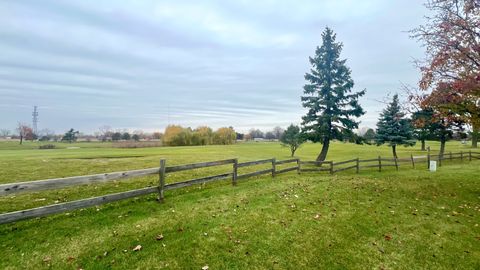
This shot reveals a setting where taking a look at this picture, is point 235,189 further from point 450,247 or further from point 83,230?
point 450,247

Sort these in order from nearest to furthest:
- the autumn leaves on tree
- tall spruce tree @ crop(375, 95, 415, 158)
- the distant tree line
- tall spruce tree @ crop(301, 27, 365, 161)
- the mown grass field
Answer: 1. the mown grass field
2. the autumn leaves on tree
3. tall spruce tree @ crop(301, 27, 365, 161)
4. tall spruce tree @ crop(375, 95, 415, 158)
5. the distant tree line

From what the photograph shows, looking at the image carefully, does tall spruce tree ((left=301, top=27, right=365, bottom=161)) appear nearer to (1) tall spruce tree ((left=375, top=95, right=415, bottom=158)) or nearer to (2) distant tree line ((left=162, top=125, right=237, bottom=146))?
(1) tall spruce tree ((left=375, top=95, right=415, bottom=158))

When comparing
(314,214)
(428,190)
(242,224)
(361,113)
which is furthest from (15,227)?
(361,113)

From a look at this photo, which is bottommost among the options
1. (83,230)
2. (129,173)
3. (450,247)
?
(450,247)

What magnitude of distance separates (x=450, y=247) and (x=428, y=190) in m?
6.12

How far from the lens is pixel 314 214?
21.9ft

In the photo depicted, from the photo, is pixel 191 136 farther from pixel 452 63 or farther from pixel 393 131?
pixel 452 63

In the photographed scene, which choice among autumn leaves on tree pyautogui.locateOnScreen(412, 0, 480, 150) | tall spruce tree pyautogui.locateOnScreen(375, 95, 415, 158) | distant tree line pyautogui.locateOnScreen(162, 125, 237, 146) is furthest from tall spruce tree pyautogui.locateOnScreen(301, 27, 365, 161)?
distant tree line pyautogui.locateOnScreen(162, 125, 237, 146)

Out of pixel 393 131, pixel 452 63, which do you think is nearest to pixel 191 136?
pixel 393 131

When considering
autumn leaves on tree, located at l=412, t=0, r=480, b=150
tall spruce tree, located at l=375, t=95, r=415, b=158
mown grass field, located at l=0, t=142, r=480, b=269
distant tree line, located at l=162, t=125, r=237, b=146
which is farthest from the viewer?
distant tree line, located at l=162, t=125, r=237, b=146

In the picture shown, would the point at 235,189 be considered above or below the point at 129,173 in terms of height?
below

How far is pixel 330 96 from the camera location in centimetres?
1925

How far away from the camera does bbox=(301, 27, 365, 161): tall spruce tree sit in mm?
19078

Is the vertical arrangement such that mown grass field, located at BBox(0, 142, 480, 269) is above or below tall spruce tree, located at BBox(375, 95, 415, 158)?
below
